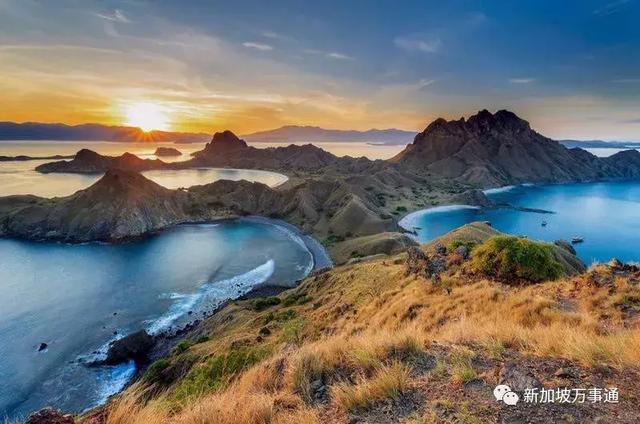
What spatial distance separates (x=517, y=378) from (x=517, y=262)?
14.1 m

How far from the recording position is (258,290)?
66312 millimetres

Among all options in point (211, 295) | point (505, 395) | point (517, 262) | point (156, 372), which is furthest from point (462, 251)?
point (211, 295)

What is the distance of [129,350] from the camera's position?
45.4 meters

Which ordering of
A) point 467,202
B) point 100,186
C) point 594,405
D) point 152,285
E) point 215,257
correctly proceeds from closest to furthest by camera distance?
point 594,405 < point 152,285 < point 215,257 < point 100,186 < point 467,202

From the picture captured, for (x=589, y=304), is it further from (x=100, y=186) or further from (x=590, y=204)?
(x=590, y=204)

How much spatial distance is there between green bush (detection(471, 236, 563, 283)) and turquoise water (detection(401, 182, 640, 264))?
9021 cm

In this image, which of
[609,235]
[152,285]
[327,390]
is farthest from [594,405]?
[609,235]

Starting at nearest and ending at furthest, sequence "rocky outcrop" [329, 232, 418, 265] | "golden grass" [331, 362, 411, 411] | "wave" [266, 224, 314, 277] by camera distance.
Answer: "golden grass" [331, 362, 411, 411] < "rocky outcrop" [329, 232, 418, 265] < "wave" [266, 224, 314, 277]

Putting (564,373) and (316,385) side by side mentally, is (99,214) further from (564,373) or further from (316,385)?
(564,373)

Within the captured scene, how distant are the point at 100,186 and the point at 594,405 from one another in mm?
139519

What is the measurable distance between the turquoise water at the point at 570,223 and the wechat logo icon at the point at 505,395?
104983mm

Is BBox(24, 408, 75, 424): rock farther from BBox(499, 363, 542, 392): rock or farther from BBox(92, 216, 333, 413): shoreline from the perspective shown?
BBox(92, 216, 333, 413): shoreline

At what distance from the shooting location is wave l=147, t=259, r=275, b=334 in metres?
55.8

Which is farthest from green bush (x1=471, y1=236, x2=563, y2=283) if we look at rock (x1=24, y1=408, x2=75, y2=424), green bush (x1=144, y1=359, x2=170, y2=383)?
green bush (x1=144, y1=359, x2=170, y2=383)
